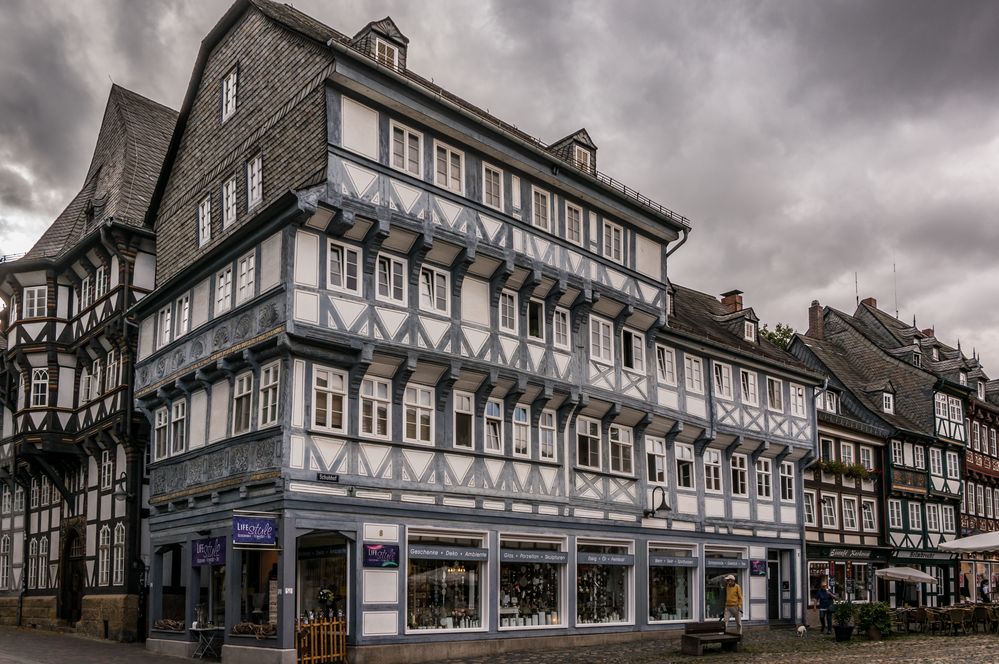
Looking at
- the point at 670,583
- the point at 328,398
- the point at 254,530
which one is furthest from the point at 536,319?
the point at 254,530

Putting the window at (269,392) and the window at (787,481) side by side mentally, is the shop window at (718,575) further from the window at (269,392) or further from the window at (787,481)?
the window at (269,392)

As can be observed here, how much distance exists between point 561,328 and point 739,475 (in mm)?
11258

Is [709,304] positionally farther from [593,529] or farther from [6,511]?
[6,511]

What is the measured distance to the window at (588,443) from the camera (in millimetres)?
32031

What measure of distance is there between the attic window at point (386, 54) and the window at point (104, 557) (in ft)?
57.6

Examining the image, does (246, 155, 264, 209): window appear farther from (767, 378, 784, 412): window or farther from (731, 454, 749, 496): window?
(767, 378, 784, 412): window

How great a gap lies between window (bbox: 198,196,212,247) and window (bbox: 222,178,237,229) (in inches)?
37.4

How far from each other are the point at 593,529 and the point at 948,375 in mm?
33926

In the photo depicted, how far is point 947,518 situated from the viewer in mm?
54438

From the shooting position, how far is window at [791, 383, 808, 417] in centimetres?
4228

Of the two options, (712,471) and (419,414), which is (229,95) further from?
(712,471)

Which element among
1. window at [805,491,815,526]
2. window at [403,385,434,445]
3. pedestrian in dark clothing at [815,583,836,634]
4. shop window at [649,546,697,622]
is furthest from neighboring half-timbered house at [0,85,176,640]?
window at [805,491,815,526]

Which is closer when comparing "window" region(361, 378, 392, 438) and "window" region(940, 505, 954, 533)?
"window" region(361, 378, 392, 438)

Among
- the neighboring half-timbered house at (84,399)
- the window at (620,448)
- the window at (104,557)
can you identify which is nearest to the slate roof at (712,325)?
the window at (620,448)
